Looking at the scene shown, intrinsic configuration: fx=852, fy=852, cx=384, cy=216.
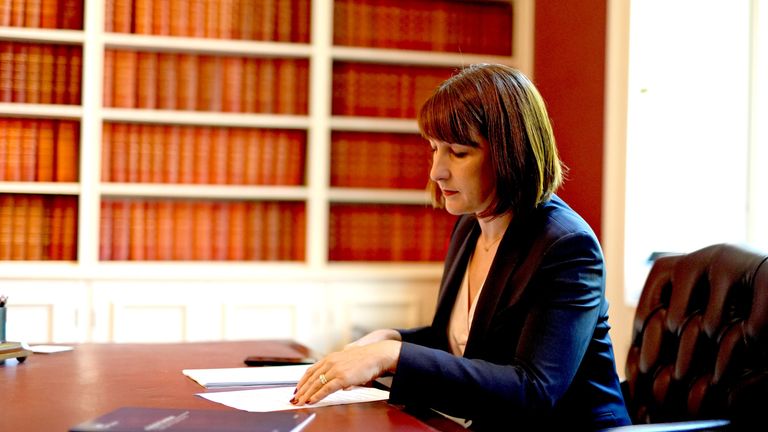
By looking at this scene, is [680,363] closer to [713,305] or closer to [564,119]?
[713,305]

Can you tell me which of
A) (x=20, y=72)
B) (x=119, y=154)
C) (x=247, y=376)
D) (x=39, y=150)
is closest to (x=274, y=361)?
(x=247, y=376)

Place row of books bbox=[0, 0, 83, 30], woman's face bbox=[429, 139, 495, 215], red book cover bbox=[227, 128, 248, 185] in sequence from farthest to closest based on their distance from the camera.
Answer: red book cover bbox=[227, 128, 248, 185]
row of books bbox=[0, 0, 83, 30]
woman's face bbox=[429, 139, 495, 215]

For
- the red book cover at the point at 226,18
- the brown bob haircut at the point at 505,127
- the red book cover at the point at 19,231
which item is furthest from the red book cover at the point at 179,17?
the brown bob haircut at the point at 505,127

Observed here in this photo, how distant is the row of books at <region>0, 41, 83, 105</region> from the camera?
3357 mm

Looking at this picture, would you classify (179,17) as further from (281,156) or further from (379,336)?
(379,336)

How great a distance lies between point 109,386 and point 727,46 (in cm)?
227

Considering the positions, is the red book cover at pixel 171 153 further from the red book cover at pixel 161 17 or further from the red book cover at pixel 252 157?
the red book cover at pixel 161 17

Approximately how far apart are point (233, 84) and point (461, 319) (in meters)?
2.10

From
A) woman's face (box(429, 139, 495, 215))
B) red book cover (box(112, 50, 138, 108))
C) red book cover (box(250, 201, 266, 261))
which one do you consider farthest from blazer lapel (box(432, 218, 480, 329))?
red book cover (box(112, 50, 138, 108))

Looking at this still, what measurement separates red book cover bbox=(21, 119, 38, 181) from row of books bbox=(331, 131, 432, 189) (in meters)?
1.20

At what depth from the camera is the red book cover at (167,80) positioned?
3.46m

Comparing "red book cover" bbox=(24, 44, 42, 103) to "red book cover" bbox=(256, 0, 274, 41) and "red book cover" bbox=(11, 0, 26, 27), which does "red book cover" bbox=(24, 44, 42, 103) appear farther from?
"red book cover" bbox=(256, 0, 274, 41)

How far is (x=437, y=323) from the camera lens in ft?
5.83

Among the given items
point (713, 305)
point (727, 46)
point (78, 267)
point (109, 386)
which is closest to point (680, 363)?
point (713, 305)
